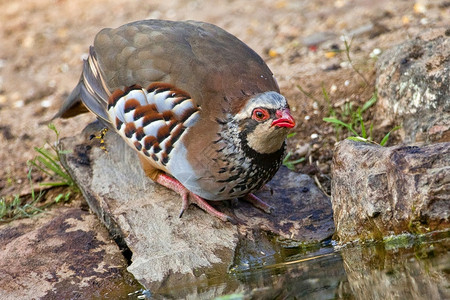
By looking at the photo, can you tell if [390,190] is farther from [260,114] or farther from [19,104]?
[19,104]

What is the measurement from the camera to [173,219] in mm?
4930

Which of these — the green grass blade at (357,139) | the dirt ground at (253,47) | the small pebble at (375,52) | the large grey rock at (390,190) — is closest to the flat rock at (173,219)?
the large grey rock at (390,190)

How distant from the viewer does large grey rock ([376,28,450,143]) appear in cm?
531

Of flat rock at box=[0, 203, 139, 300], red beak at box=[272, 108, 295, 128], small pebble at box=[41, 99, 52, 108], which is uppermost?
red beak at box=[272, 108, 295, 128]

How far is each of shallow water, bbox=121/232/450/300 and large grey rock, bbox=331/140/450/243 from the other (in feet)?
0.33

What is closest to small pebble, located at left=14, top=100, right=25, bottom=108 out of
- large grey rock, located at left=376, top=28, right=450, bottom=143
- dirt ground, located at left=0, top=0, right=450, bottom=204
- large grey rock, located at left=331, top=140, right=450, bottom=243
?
dirt ground, located at left=0, top=0, right=450, bottom=204

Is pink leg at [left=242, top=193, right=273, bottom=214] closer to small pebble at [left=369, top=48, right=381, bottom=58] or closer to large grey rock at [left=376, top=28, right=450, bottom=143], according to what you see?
large grey rock at [left=376, top=28, right=450, bottom=143]

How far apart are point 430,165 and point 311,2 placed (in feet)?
17.9

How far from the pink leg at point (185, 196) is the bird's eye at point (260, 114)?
2.51 feet

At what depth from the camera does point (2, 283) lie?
459 centimetres

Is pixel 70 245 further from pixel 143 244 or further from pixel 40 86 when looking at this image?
pixel 40 86

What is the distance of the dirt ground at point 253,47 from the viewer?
6.42 meters

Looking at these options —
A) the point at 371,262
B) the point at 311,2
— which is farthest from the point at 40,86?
the point at 371,262

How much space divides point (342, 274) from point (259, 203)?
3.84 feet
